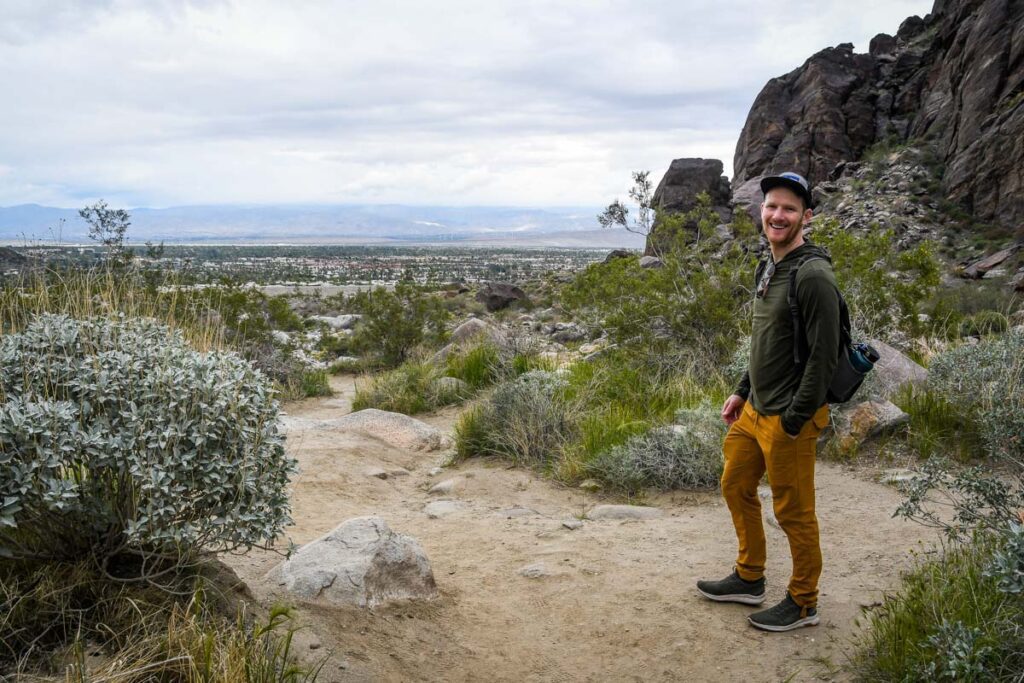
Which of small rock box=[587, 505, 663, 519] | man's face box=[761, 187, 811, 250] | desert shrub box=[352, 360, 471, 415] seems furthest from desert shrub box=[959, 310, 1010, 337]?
man's face box=[761, 187, 811, 250]

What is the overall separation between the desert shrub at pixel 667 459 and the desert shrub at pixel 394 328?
29.3 feet

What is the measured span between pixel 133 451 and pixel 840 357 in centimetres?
326

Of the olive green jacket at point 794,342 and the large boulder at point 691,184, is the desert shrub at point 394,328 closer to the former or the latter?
the olive green jacket at point 794,342

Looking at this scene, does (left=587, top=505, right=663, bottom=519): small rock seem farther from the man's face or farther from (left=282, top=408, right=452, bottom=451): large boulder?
(left=282, top=408, right=452, bottom=451): large boulder

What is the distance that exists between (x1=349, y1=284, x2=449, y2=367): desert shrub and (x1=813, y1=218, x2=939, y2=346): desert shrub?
8093 millimetres

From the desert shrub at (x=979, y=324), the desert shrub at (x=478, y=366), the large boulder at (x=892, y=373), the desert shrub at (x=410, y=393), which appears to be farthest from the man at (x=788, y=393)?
the desert shrub at (x=979, y=324)

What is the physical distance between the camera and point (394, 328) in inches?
599

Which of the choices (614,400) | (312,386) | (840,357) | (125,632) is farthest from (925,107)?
(125,632)

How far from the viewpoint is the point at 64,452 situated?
307cm

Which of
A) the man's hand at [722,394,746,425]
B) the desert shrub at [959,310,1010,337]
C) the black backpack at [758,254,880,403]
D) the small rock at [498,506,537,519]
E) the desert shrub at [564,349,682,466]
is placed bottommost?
the small rock at [498,506,537,519]

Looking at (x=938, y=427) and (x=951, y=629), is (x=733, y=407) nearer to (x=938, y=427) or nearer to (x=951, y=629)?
(x=951, y=629)

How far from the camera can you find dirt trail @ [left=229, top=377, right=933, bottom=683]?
370cm

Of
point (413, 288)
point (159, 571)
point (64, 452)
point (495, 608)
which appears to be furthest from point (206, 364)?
point (413, 288)

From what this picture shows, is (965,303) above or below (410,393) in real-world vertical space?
above
